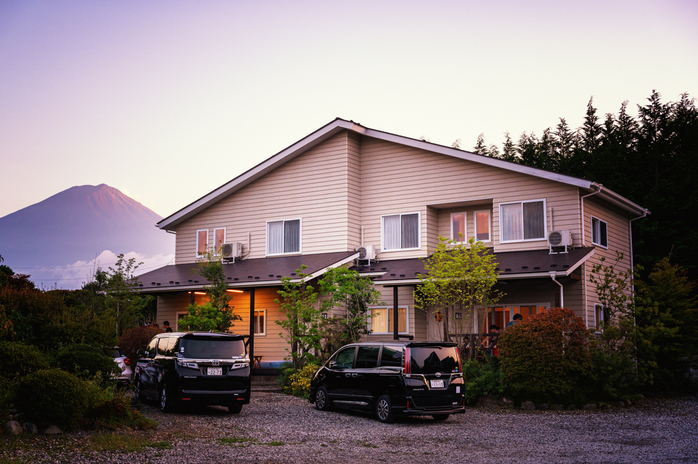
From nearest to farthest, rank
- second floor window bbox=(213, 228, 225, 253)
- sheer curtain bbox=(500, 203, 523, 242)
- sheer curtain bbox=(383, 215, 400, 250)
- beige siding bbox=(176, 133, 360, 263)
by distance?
sheer curtain bbox=(500, 203, 523, 242) → sheer curtain bbox=(383, 215, 400, 250) → beige siding bbox=(176, 133, 360, 263) → second floor window bbox=(213, 228, 225, 253)

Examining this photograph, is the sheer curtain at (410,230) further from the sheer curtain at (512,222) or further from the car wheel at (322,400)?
the car wheel at (322,400)

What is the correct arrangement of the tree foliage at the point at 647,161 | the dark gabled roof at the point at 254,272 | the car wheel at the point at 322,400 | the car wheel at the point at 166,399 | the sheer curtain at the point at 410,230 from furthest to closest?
the tree foliage at the point at 647,161 → the sheer curtain at the point at 410,230 → the dark gabled roof at the point at 254,272 → the car wheel at the point at 322,400 → the car wheel at the point at 166,399

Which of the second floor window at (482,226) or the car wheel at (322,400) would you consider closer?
the car wheel at (322,400)

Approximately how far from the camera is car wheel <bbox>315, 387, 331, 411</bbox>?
14.9 meters

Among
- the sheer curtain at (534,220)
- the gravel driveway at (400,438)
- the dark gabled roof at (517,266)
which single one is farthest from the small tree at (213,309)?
the sheer curtain at (534,220)

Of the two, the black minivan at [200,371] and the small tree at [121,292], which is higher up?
the small tree at [121,292]

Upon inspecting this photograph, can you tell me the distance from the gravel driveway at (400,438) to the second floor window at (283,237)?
31.6ft

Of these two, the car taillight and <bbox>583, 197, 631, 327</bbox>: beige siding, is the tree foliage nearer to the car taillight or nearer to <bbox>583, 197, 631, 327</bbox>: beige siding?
<bbox>583, 197, 631, 327</bbox>: beige siding

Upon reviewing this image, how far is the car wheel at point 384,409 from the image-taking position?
43.5 feet

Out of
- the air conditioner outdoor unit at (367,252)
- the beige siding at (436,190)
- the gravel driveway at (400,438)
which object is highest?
the beige siding at (436,190)

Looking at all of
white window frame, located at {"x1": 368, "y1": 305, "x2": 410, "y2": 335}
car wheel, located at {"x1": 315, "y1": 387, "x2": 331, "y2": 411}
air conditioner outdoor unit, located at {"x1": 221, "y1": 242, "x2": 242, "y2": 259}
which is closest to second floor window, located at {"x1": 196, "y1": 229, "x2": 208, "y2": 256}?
air conditioner outdoor unit, located at {"x1": 221, "y1": 242, "x2": 242, "y2": 259}

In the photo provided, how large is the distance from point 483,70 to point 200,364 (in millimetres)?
14853

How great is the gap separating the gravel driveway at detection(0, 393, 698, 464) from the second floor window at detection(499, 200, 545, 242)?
22.1ft

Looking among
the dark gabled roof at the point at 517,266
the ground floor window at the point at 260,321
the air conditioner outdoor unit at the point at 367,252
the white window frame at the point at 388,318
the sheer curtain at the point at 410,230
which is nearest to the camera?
the dark gabled roof at the point at 517,266
